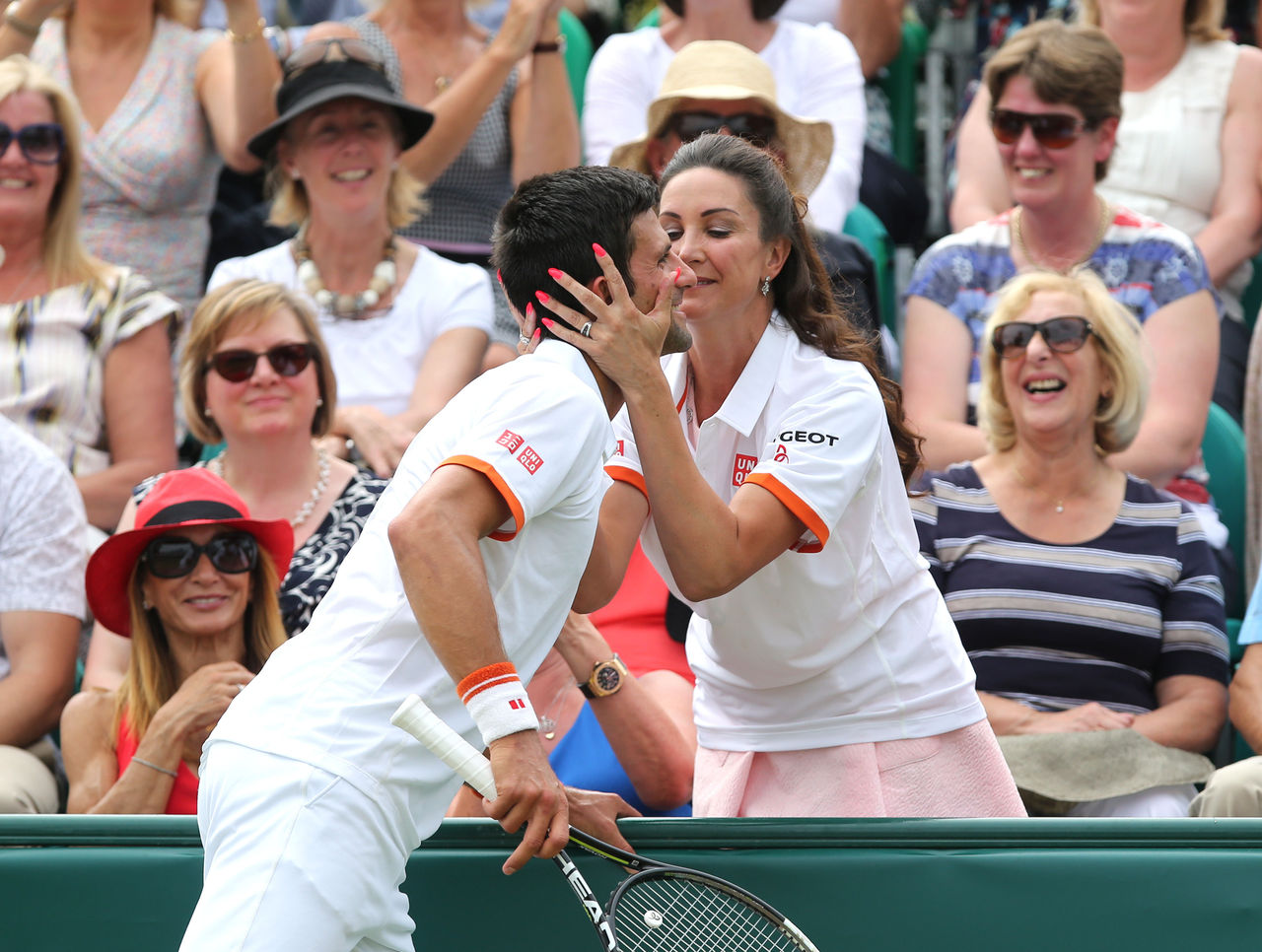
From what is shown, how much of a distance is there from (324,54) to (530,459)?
2878mm

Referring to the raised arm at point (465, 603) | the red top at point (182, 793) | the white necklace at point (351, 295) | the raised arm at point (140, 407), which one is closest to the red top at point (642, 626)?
the red top at point (182, 793)

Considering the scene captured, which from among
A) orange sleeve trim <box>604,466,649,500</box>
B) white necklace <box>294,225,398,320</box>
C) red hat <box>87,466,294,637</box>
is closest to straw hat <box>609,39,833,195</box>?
white necklace <box>294,225,398,320</box>

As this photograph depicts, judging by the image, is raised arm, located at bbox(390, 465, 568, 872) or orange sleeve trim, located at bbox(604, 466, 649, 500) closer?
raised arm, located at bbox(390, 465, 568, 872)

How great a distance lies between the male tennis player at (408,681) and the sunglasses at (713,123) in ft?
7.64

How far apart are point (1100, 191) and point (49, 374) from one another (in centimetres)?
310

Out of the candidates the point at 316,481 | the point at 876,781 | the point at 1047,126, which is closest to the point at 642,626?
the point at 316,481

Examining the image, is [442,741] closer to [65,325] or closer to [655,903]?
[655,903]

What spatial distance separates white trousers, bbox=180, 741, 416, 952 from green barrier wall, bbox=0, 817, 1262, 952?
1.57ft

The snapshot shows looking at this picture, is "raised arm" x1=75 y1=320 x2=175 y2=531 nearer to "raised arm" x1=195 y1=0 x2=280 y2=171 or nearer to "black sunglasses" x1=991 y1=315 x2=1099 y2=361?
"raised arm" x1=195 y1=0 x2=280 y2=171

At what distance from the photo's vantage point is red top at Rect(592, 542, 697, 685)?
336 cm

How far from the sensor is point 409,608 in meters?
1.87

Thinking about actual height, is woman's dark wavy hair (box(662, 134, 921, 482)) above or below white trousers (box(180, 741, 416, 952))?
above

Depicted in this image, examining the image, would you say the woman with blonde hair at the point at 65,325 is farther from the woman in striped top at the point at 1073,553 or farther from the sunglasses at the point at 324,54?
the woman in striped top at the point at 1073,553

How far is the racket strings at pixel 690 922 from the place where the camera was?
2033mm
